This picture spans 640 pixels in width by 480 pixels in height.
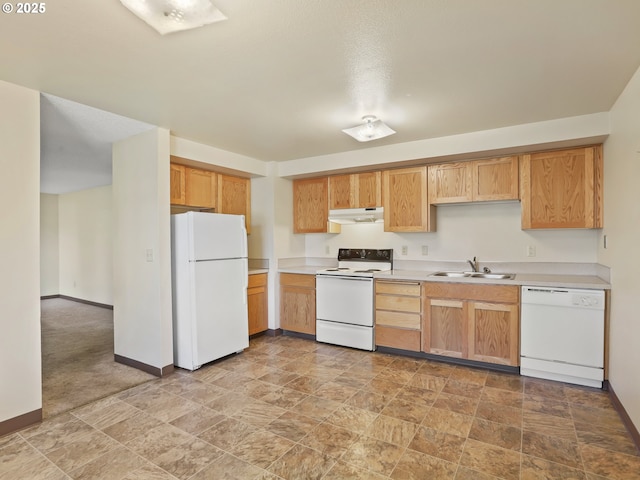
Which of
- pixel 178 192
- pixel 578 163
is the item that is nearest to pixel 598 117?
pixel 578 163

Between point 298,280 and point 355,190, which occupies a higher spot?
point 355,190

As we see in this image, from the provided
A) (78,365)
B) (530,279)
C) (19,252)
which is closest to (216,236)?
(19,252)

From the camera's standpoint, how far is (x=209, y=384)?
123 inches

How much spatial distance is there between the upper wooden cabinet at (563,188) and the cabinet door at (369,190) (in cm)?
148

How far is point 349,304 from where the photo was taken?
4070 millimetres

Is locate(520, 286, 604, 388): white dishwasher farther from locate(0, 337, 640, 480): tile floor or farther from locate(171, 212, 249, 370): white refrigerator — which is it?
locate(171, 212, 249, 370): white refrigerator

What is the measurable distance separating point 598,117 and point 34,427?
4844 mm

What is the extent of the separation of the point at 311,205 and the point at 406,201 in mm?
1309

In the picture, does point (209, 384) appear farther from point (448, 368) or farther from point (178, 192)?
point (448, 368)

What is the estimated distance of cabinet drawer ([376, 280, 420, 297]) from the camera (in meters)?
3.71

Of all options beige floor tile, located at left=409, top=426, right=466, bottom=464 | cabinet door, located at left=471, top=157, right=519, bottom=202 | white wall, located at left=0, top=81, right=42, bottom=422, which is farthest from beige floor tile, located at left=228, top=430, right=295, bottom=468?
cabinet door, located at left=471, top=157, right=519, bottom=202

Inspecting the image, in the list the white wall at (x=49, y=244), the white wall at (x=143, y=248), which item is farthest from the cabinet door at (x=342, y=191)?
the white wall at (x=49, y=244)

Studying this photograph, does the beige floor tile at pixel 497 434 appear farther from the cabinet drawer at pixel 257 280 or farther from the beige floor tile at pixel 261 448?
the cabinet drawer at pixel 257 280

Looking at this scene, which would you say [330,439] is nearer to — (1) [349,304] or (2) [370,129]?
(1) [349,304]
